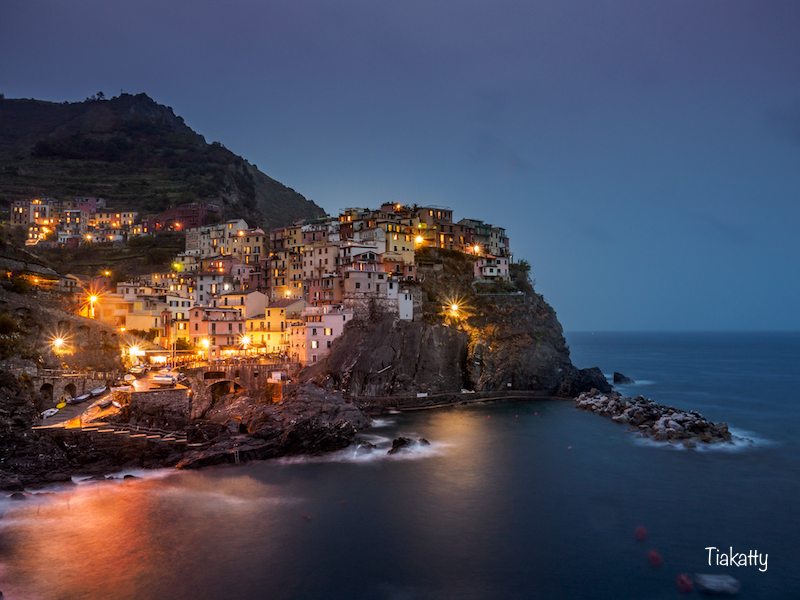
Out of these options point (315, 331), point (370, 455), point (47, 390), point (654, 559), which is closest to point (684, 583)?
point (654, 559)

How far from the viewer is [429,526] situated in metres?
26.4

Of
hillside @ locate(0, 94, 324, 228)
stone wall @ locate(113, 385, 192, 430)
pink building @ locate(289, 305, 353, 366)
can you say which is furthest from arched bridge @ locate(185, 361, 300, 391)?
hillside @ locate(0, 94, 324, 228)

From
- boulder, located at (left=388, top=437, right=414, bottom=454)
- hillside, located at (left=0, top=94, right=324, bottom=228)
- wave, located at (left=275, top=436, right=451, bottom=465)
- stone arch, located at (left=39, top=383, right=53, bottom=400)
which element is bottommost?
wave, located at (left=275, top=436, right=451, bottom=465)

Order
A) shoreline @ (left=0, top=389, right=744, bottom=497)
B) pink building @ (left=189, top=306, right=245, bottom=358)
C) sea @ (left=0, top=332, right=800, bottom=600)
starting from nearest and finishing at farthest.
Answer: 1. sea @ (left=0, top=332, right=800, bottom=600)
2. shoreline @ (left=0, top=389, right=744, bottom=497)
3. pink building @ (left=189, top=306, right=245, bottom=358)

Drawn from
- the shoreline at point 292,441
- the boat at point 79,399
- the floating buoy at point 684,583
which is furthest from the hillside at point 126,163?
the floating buoy at point 684,583

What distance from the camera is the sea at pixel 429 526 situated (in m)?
20.8

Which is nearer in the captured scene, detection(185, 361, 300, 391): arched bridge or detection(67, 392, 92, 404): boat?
detection(67, 392, 92, 404): boat

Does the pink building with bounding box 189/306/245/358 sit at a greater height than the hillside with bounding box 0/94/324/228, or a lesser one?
lesser

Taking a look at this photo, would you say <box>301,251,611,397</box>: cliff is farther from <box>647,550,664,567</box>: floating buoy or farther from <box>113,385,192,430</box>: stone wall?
<box>647,550,664,567</box>: floating buoy

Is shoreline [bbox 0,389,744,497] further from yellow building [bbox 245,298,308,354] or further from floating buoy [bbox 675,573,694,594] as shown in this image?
floating buoy [bbox 675,573,694,594]

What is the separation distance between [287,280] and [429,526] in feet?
159

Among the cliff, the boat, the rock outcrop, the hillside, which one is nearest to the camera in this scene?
the rock outcrop

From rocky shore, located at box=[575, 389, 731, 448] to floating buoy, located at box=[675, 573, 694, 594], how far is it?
65.1ft

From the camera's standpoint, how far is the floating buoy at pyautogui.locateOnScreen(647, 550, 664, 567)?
22.5 meters
